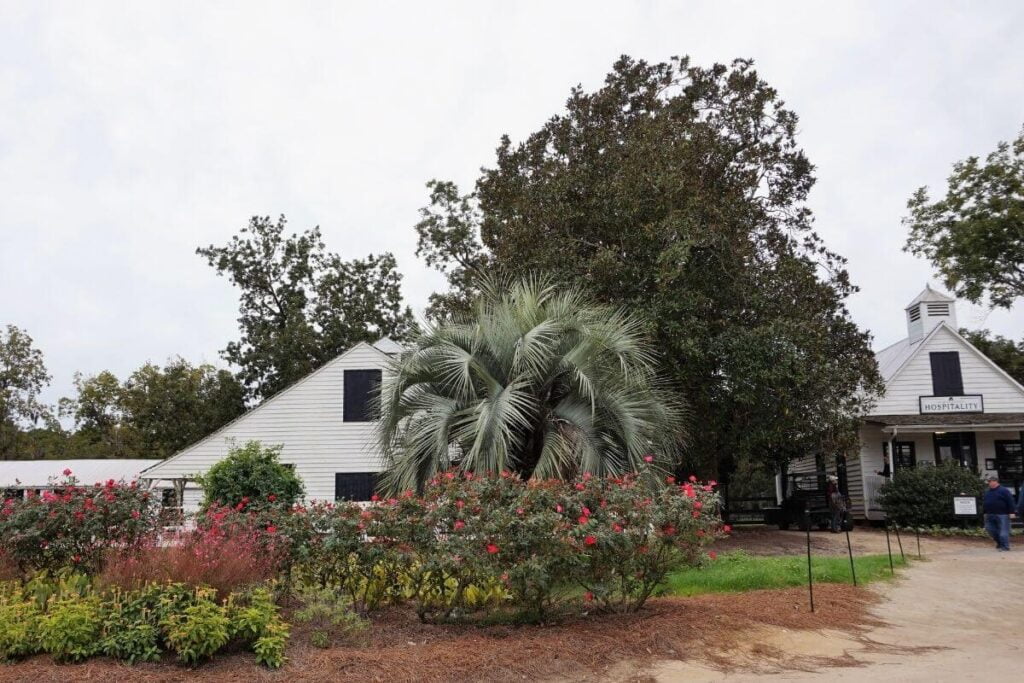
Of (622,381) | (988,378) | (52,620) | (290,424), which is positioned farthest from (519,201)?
(988,378)

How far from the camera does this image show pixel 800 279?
56.0 feet

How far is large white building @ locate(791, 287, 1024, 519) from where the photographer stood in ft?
73.5

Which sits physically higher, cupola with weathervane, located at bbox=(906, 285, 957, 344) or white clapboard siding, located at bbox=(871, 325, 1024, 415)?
cupola with weathervane, located at bbox=(906, 285, 957, 344)

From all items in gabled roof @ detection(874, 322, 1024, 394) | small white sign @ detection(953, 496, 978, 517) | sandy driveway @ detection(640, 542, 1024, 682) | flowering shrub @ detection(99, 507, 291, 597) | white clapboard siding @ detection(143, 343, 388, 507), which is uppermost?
gabled roof @ detection(874, 322, 1024, 394)

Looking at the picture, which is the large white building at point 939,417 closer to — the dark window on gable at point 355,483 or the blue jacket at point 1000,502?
the blue jacket at point 1000,502

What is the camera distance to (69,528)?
7.53m

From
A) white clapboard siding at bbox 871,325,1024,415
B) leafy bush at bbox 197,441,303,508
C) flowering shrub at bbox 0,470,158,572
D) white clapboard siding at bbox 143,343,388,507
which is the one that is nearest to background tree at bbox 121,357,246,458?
white clapboard siding at bbox 143,343,388,507

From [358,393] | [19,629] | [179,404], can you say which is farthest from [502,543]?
[179,404]

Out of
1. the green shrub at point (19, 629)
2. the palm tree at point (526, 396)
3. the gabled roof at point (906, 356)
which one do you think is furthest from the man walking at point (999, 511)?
the green shrub at point (19, 629)

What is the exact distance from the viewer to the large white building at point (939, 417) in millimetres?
22391

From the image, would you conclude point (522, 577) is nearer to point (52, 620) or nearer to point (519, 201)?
point (52, 620)

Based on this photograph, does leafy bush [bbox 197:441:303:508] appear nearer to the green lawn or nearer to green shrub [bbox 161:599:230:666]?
the green lawn

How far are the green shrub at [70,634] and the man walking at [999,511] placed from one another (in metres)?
16.1

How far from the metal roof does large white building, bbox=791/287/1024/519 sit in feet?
88.1
